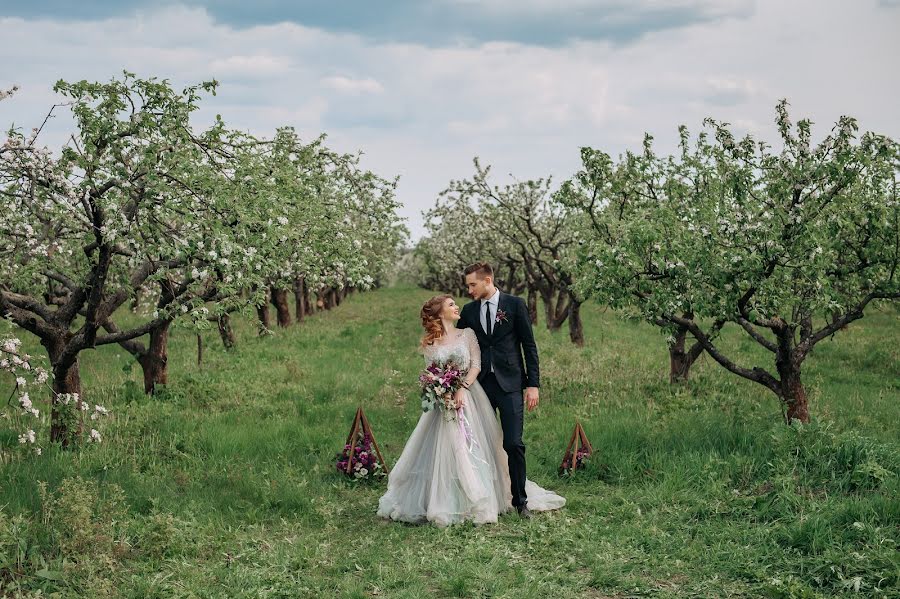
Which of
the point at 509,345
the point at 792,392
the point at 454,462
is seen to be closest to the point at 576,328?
the point at 792,392

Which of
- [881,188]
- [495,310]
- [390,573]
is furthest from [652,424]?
[390,573]

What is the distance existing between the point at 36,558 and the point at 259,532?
217 cm

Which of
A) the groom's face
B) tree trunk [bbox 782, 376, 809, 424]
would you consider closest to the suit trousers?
the groom's face

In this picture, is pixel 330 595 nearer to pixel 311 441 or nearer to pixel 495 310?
pixel 495 310

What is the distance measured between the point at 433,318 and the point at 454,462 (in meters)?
1.72

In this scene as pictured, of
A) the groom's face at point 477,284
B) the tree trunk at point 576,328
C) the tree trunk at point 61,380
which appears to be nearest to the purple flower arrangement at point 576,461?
the groom's face at point 477,284

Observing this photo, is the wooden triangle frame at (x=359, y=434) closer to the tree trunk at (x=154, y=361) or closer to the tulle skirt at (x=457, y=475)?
the tulle skirt at (x=457, y=475)

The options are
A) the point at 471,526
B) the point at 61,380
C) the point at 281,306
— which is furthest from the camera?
the point at 281,306

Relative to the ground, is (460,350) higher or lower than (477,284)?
lower

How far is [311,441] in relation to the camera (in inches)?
460

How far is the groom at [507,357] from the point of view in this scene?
8711 mm

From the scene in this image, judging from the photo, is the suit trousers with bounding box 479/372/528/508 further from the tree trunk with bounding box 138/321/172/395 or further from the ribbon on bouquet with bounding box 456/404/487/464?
the tree trunk with bounding box 138/321/172/395

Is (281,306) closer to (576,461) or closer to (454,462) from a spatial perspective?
(576,461)

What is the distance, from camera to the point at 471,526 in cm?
829
